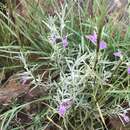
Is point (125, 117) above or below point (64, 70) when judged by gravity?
below

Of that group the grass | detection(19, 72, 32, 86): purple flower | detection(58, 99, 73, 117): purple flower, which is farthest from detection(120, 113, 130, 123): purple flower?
detection(19, 72, 32, 86): purple flower

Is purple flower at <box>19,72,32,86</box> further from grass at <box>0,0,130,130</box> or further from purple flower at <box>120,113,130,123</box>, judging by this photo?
purple flower at <box>120,113,130,123</box>

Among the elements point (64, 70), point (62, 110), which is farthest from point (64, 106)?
point (64, 70)

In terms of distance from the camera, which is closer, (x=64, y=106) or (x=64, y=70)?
(x=64, y=106)

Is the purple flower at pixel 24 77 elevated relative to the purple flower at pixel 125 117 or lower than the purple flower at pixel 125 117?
elevated

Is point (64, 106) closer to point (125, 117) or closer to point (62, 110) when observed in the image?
point (62, 110)

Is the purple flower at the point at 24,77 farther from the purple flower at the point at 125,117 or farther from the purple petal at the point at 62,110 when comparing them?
the purple flower at the point at 125,117

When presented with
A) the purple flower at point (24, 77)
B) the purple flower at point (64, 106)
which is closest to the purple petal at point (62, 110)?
the purple flower at point (64, 106)
